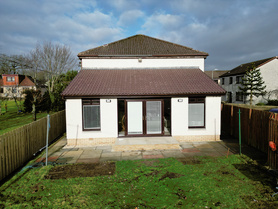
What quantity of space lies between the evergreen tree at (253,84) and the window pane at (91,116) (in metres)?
28.2

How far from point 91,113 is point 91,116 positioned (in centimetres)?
18

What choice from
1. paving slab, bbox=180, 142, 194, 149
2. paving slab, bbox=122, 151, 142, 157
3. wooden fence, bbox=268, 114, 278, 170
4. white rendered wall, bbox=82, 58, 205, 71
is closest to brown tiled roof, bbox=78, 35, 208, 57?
white rendered wall, bbox=82, 58, 205, 71

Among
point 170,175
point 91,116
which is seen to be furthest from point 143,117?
point 170,175

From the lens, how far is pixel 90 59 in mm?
13570

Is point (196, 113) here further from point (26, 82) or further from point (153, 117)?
point (26, 82)

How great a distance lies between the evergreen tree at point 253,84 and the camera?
29.4m

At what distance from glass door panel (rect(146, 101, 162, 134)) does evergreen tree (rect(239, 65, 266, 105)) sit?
25.1 metres

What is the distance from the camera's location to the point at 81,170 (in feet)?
23.7

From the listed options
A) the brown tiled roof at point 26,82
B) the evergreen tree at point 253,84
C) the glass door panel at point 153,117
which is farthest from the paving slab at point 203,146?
the brown tiled roof at point 26,82

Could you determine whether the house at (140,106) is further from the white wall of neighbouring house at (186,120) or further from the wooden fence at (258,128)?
the wooden fence at (258,128)

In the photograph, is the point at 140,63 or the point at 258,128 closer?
the point at 258,128

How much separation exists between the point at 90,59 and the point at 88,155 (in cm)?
758

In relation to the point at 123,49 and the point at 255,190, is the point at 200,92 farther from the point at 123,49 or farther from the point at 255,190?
the point at 123,49

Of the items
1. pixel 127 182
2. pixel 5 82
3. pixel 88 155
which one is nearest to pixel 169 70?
pixel 88 155
